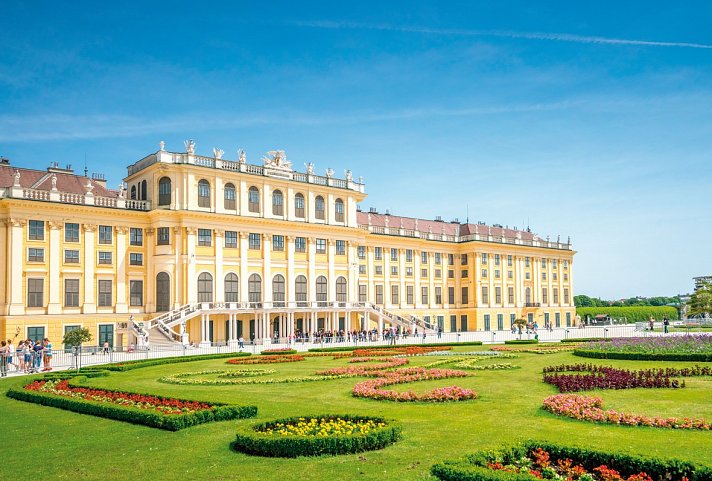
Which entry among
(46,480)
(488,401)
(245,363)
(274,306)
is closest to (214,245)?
(274,306)

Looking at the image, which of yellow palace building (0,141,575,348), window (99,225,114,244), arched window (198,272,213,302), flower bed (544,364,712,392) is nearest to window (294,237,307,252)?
yellow palace building (0,141,575,348)

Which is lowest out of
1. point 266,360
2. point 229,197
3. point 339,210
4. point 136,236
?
point 266,360

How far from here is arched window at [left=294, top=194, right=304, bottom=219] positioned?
64125mm

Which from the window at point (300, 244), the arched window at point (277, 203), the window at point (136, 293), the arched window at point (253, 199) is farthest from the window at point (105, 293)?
the window at point (300, 244)

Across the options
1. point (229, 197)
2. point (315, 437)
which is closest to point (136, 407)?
point (315, 437)

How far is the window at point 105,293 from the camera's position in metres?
54.0

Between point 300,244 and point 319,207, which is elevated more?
point 319,207

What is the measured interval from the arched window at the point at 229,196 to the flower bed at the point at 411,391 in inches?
1432

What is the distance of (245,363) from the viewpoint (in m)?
34.6

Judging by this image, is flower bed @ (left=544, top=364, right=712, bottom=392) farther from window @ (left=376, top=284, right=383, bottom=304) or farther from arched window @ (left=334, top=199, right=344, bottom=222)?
window @ (left=376, top=284, right=383, bottom=304)

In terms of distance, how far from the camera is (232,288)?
59344mm

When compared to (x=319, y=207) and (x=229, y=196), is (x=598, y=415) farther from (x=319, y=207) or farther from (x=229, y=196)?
(x=319, y=207)

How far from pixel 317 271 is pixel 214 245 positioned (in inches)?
447

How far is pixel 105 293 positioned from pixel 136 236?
5485 millimetres
